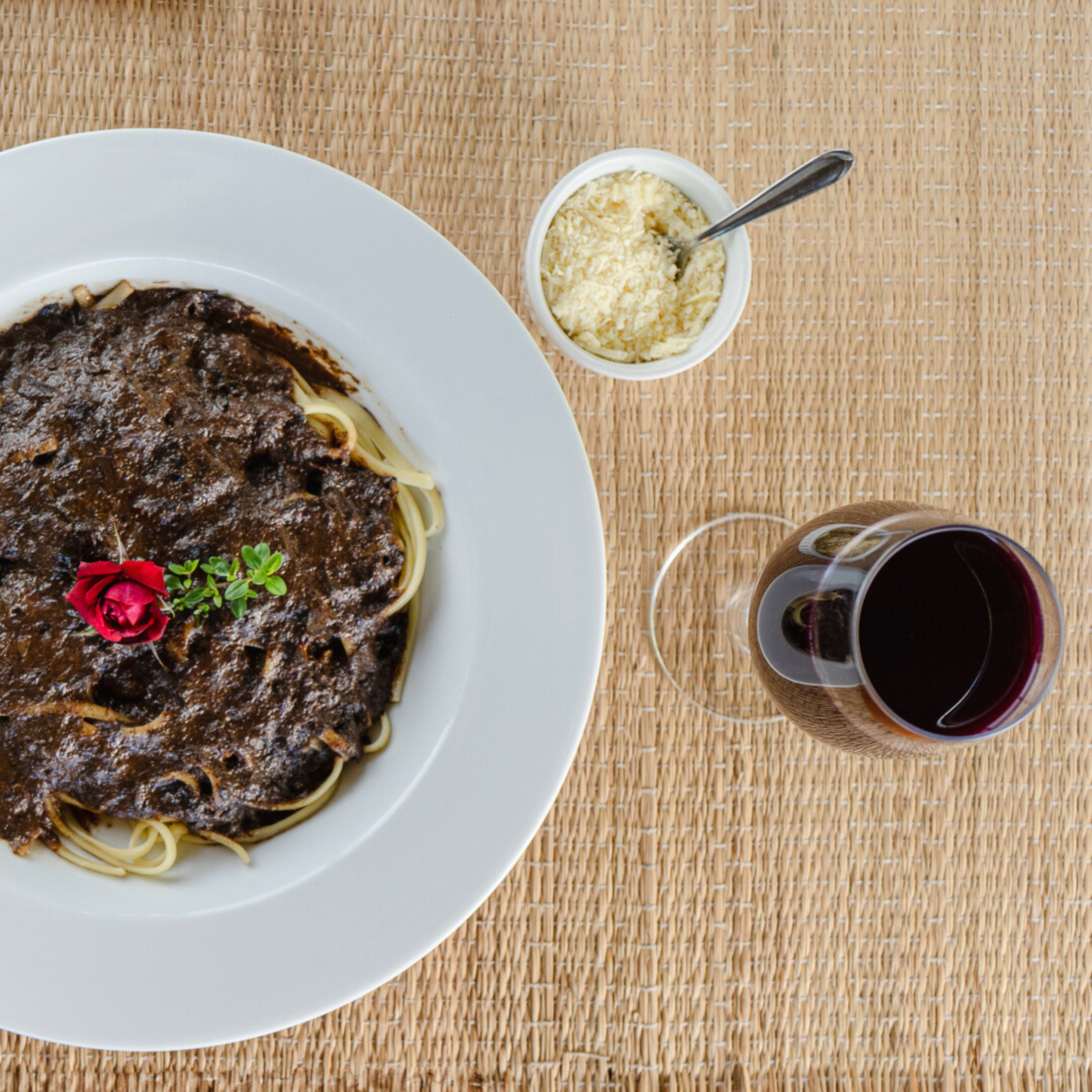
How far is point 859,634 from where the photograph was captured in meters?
1.42

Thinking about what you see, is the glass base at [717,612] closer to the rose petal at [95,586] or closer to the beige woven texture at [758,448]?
the beige woven texture at [758,448]

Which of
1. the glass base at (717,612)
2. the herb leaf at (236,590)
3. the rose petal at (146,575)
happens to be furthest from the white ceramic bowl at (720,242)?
the rose petal at (146,575)

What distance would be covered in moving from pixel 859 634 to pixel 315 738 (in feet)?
3.43

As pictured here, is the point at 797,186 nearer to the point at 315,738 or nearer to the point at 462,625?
the point at 462,625

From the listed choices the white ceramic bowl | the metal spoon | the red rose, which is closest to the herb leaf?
the red rose

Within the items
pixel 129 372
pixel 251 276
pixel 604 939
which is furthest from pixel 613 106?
pixel 604 939

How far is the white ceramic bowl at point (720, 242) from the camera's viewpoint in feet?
5.93

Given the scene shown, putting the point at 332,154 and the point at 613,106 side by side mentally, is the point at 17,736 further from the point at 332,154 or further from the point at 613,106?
the point at 613,106

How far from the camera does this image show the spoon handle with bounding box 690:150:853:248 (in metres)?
1.71

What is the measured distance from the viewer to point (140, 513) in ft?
5.36

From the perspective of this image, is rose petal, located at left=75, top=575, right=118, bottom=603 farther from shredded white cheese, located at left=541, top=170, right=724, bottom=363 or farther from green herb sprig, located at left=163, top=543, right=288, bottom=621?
shredded white cheese, located at left=541, top=170, right=724, bottom=363

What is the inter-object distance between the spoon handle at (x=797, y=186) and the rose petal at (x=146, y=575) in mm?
1281

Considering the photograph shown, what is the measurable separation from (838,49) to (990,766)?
1722mm

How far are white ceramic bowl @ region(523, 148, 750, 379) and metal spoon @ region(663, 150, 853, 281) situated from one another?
0.12ft
